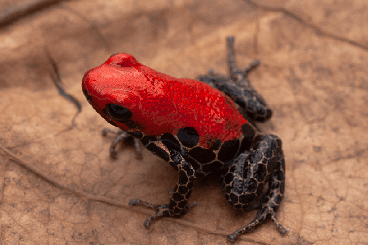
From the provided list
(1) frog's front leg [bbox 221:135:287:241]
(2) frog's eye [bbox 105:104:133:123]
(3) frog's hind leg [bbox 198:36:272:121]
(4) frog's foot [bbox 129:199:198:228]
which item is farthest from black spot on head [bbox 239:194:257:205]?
(2) frog's eye [bbox 105:104:133:123]

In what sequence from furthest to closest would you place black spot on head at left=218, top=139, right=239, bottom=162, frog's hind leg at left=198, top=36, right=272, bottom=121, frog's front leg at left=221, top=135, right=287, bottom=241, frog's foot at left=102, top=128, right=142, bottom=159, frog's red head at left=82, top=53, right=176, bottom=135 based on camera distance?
1. frog's hind leg at left=198, top=36, right=272, bottom=121
2. frog's foot at left=102, top=128, right=142, bottom=159
3. black spot on head at left=218, top=139, right=239, bottom=162
4. frog's front leg at left=221, top=135, right=287, bottom=241
5. frog's red head at left=82, top=53, right=176, bottom=135

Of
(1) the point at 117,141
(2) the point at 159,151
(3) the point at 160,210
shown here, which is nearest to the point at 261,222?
(3) the point at 160,210

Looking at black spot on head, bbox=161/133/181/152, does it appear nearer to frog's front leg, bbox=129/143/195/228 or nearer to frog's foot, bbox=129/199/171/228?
frog's front leg, bbox=129/143/195/228

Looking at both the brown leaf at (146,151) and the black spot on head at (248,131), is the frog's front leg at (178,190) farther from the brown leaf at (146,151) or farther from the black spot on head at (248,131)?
the black spot on head at (248,131)

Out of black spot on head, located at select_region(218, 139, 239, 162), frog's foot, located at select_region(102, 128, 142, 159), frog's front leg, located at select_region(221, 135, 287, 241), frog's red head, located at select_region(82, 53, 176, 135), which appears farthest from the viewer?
frog's foot, located at select_region(102, 128, 142, 159)

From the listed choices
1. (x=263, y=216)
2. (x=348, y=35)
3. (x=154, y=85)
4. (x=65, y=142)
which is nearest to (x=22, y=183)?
(x=65, y=142)
